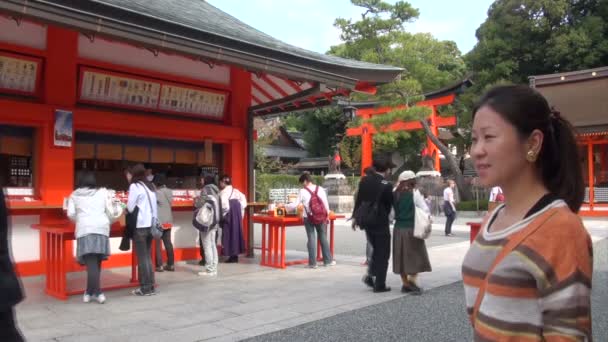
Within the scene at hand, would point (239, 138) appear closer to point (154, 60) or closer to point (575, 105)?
point (154, 60)

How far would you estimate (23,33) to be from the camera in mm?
7535

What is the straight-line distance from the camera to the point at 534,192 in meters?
1.52

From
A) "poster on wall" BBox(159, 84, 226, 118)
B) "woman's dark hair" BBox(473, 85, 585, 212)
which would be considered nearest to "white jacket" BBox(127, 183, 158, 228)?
"poster on wall" BBox(159, 84, 226, 118)

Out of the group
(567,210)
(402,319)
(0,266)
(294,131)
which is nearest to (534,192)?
(567,210)

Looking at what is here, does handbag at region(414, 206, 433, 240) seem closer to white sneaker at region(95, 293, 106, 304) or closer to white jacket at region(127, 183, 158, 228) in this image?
white jacket at region(127, 183, 158, 228)

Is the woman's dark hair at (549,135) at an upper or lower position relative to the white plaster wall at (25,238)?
upper

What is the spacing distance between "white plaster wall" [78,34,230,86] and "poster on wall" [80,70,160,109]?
0.27m

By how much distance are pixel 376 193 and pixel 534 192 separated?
5436 millimetres

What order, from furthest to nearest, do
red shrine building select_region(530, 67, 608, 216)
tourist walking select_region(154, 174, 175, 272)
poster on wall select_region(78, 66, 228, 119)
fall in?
red shrine building select_region(530, 67, 608, 216) → poster on wall select_region(78, 66, 228, 119) → tourist walking select_region(154, 174, 175, 272)

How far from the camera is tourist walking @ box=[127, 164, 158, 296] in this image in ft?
21.2

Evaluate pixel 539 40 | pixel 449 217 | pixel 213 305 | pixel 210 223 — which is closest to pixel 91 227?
pixel 213 305

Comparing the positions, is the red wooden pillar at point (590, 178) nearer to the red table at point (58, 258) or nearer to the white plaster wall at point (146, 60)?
the white plaster wall at point (146, 60)

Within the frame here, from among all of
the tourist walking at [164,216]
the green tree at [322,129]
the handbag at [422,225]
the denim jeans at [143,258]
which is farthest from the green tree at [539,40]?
the denim jeans at [143,258]

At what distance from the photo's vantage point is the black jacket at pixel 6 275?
5.40 feet
